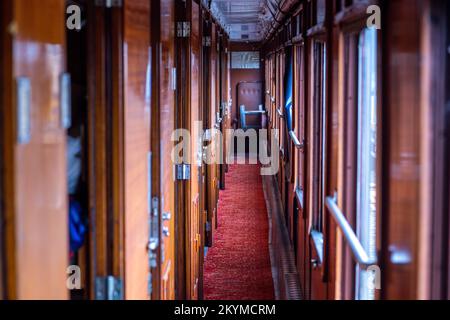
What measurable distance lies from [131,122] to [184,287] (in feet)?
7.86

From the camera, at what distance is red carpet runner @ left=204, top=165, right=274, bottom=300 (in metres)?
5.36

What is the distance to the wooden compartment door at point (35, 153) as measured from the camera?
1292mm

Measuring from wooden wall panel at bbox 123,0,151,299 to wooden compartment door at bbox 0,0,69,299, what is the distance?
555mm

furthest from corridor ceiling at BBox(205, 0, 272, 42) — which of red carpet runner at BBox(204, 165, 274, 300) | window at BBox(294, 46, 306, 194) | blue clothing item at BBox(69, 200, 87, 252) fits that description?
blue clothing item at BBox(69, 200, 87, 252)

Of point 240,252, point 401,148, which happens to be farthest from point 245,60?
point 401,148

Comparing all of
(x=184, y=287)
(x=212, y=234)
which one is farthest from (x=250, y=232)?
(x=184, y=287)

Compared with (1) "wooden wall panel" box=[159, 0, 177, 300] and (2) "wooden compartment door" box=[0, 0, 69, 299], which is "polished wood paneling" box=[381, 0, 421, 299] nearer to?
(2) "wooden compartment door" box=[0, 0, 69, 299]

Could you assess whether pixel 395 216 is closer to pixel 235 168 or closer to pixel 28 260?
pixel 28 260

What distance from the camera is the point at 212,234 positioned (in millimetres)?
7223

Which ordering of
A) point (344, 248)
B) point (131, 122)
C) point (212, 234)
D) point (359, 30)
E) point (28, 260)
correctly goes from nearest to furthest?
point (28, 260), point (131, 122), point (359, 30), point (344, 248), point (212, 234)

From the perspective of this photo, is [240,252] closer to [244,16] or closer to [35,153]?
[35,153]

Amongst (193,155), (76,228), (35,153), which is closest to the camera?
(35,153)

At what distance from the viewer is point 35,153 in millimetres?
1444

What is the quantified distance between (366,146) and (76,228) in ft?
3.95
